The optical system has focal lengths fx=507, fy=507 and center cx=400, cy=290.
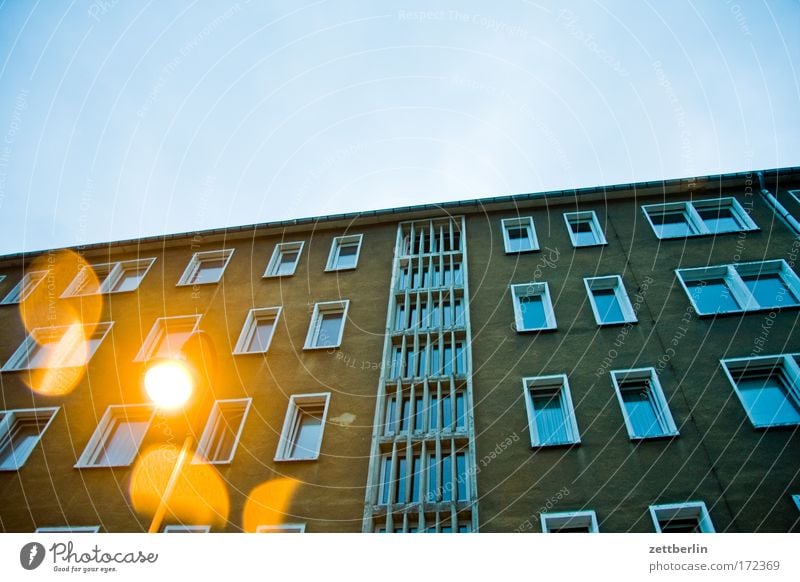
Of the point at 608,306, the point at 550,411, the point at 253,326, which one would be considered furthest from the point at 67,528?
the point at 608,306

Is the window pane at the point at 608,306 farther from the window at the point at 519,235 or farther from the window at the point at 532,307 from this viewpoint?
the window at the point at 519,235

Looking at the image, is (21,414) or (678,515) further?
(21,414)

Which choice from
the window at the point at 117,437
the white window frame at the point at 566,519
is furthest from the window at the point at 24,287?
the white window frame at the point at 566,519

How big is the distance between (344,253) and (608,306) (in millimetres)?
11752

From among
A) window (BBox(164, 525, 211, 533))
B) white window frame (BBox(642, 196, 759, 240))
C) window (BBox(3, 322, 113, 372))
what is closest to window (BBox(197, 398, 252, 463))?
window (BBox(164, 525, 211, 533))

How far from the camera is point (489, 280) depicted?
19906 millimetres

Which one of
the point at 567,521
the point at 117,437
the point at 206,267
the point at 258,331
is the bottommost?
the point at 567,521

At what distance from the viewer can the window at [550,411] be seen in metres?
14.2

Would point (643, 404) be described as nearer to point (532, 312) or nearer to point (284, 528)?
point (532, 312)

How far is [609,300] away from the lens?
60.5 ft

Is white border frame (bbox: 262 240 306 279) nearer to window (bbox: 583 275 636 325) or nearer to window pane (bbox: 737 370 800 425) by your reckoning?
window (bbox: 583 275 636 325)

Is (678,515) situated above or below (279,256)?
below
